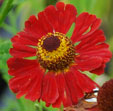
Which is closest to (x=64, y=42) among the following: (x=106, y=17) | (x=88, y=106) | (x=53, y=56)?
(x=53, y=56)

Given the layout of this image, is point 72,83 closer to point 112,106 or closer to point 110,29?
point 112,106

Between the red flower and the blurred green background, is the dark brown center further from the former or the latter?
the blurred green background

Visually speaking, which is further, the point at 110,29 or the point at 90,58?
the point at 110,29

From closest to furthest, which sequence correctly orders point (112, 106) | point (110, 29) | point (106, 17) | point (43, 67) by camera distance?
point (112, 106)
point (43, 67)
point (110, 29)
point (106, 17)

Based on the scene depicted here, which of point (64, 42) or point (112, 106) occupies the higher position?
point (64, 42)

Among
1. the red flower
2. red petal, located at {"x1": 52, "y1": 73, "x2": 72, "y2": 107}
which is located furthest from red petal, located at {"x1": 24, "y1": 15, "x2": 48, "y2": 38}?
red petal, located at {"x1": 52, "y1": 73, "x2": 72, "y2": 107}

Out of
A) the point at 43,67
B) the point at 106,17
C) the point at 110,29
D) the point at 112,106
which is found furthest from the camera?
the point at 106,17

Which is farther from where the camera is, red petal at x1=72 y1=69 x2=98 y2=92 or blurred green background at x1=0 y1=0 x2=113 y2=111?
blurred green background at x1=0 y1=0 x2=113 y2=111
